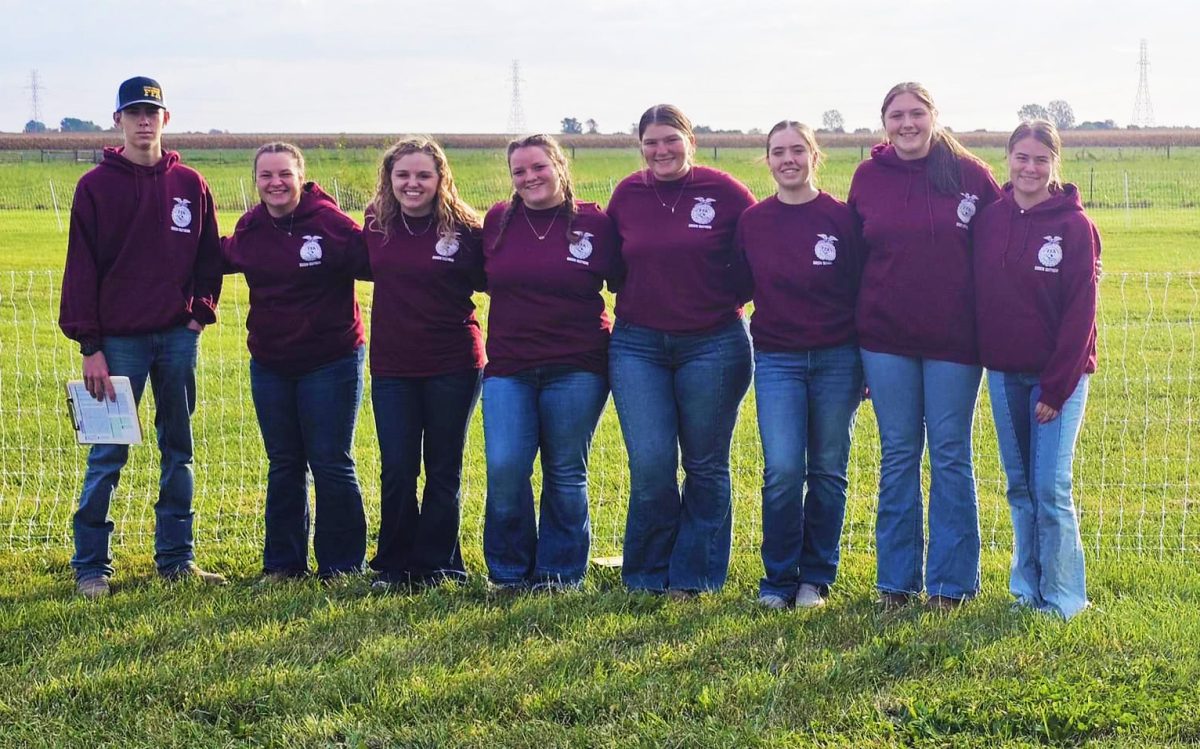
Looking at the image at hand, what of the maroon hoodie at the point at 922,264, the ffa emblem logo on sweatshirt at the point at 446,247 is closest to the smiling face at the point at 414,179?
the ffa emblem logo on sweatshirt at the point at 446,247

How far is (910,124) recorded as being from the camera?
5180 millimetres

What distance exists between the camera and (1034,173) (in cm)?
505

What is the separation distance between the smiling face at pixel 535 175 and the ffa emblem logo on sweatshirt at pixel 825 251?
44.0 inches

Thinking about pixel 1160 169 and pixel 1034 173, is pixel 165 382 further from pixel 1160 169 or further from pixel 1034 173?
pixel 1160 169

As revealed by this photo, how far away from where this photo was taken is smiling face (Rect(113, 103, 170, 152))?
5746 millimetres

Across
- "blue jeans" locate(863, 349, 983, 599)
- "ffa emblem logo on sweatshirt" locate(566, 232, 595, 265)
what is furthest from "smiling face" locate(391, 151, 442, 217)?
"blue jeans" locate(863, 349, 983, 599)

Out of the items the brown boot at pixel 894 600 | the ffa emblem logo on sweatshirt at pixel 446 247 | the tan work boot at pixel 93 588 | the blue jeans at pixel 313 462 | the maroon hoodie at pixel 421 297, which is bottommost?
the tan work boot at pixel 93 588

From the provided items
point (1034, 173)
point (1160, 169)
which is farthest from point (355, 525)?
point (1160, 169)

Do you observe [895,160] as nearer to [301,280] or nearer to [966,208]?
[966,208]

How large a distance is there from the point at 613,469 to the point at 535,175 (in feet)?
10.0

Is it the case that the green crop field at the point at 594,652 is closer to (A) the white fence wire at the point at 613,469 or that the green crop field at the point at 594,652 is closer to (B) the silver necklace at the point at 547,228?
(A) the white fence wire at the point at 613,469

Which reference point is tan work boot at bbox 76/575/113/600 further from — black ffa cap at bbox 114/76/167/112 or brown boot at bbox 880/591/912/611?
brown boot at bbox 880/591/912/611

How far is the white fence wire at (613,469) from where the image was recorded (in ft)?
22.5

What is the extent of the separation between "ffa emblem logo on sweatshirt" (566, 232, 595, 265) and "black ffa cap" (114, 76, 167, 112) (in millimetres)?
2010
